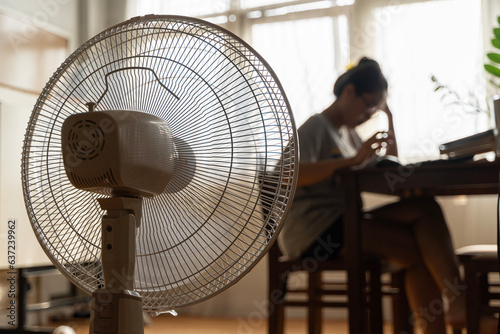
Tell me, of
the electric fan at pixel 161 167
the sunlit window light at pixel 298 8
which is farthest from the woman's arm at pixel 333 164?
the sunlit window light at pixel 298 8

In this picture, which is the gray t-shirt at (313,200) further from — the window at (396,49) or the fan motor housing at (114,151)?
the window at (396,49)

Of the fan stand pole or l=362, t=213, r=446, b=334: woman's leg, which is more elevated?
the fan stand pole

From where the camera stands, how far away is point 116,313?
0.64m

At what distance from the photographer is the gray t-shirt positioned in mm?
1785

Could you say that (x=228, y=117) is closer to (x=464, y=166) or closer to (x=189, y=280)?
(x=189, y=280)

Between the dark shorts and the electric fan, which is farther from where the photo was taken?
the dark shorts

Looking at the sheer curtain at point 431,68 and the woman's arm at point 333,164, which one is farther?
the sheer curtain at point 431,68

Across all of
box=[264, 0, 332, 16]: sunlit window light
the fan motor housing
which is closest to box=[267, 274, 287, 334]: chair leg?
the fan motor housing

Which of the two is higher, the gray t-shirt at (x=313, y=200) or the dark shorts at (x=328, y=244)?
the gray t-shirt at (x=313, y=200)

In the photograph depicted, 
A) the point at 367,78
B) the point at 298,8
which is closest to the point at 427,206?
the point at 367,78

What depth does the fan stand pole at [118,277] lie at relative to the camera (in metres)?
0.64

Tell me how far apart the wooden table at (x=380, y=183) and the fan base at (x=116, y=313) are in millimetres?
1008

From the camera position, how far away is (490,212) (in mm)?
3041

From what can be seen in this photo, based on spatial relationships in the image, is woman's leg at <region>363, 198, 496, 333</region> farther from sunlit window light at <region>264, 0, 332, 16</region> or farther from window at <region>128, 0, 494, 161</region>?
sunlit window light at <region>264, 0, 332, 16</region>
